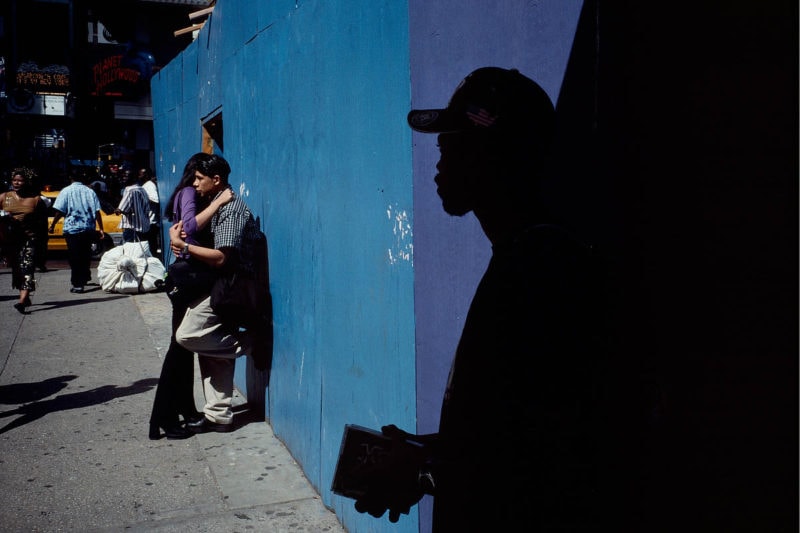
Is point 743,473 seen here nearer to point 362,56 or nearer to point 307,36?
point 362,56

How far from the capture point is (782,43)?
1.79m

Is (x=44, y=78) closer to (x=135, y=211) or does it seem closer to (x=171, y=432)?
(x=135, y=211)

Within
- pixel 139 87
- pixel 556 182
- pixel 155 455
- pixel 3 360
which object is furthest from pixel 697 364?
pixel 139 87

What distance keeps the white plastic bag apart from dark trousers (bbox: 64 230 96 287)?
1.00 ft

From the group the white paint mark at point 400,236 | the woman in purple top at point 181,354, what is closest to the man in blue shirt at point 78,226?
the woman in purple top at point 181,354

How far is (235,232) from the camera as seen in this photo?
524 cm

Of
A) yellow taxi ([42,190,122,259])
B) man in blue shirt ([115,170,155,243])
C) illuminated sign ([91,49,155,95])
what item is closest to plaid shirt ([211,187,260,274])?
man in blue shirt ([115,170,155,243])

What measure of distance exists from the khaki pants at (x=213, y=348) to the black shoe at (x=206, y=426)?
4 centimetres

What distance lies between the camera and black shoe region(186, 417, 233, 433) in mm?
5664

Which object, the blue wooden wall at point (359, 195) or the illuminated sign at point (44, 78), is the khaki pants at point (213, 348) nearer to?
the blue wooden wall at point (359, 195)

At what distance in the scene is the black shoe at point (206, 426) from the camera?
18.6 feet

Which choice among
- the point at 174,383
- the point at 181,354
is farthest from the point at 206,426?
the point at 181,354

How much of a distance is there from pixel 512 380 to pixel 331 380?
2.79m

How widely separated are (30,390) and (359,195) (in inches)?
185
